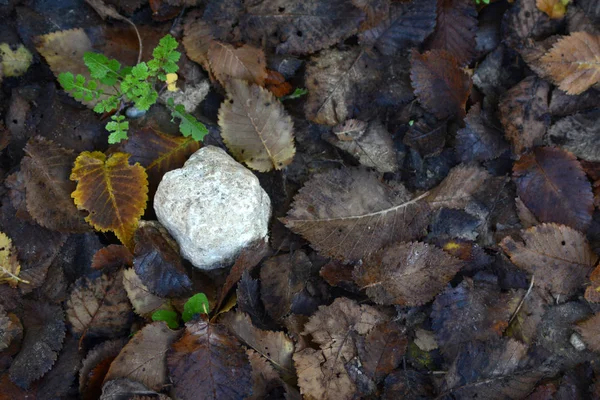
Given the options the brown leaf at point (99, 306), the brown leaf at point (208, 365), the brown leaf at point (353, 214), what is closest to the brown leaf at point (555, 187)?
the brown leaf at point (353, 214)

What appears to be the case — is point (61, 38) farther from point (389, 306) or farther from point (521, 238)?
point (521, 238)

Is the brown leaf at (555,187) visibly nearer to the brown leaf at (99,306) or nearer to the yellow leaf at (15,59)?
the brown leaf at (99,306)

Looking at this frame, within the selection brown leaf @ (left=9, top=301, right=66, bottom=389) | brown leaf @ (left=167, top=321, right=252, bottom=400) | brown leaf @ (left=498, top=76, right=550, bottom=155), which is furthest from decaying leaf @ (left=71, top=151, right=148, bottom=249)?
brown leaf @ (left=498, top=76, right=550, bottom=155)

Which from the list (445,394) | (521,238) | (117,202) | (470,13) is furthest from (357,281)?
(470,13)

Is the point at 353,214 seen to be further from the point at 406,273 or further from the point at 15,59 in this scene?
the point at 15,59

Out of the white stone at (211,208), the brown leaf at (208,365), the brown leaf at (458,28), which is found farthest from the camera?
the brown leaf at (458,28)

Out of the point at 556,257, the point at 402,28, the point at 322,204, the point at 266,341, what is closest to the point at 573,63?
A: the point at 402,28
